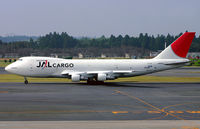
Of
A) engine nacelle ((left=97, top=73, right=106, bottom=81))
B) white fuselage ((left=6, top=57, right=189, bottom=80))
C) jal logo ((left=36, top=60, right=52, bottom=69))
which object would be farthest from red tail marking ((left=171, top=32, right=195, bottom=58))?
jal logo ((left=36, top=60, right=52, bottom=69))

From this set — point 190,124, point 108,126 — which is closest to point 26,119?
point 108,126

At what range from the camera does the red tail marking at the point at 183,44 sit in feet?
171

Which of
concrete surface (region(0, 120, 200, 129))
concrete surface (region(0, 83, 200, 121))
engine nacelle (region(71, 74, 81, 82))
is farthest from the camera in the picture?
engine nacelle (region(71, 74, 81, 82))

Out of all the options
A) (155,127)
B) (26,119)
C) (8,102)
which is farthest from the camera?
(8,102)

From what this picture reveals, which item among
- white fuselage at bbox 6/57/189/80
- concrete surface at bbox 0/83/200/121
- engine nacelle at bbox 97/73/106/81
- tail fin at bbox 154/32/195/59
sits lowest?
concrete surface at bbox 0/83/200/121

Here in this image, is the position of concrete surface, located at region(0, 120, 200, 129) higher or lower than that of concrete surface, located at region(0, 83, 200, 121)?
lower

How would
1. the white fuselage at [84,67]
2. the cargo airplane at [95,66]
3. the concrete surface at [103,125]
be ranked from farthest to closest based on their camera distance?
the white fuselage at [84,67] → the cargo airplane at [95,66] → the concrete surface at [103,125]

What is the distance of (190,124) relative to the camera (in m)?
20.7

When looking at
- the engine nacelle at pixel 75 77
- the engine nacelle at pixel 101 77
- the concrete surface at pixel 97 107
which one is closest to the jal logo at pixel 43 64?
the engine nacelle at pixel 75 77

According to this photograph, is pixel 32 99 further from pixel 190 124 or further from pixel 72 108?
pixel 190 124

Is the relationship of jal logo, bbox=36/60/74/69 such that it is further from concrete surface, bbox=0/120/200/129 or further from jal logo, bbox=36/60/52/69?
concrete surface, bbox=0/120/200/129

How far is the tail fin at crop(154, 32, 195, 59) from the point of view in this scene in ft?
171

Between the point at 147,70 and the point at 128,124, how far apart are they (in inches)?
1274

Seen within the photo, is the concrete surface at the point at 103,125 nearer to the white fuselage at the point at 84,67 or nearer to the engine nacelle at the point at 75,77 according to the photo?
the engine nacelle at the point at 75,77
